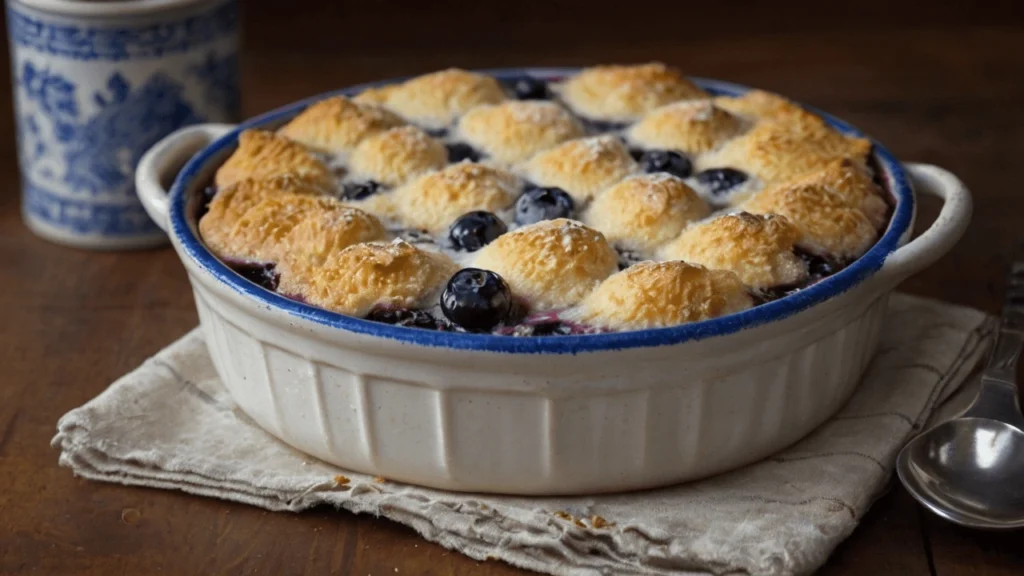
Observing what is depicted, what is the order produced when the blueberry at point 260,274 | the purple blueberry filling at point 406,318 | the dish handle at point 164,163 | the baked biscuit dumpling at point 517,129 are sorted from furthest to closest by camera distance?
the baked biscuit dumpling at point 517,129, the dish handle at point 164,163, the blueberry at point 260,274, the purple blueberry filling at point 406,318

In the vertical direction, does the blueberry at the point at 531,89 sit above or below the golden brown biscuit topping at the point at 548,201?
below

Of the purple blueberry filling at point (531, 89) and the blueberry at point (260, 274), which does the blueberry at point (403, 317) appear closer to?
the blueberry at point (260, 274)

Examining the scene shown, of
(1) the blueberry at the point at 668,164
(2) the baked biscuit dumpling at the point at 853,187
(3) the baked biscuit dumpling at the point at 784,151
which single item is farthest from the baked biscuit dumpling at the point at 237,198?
(2) the baked biscuit dumpling at the point at 853,187

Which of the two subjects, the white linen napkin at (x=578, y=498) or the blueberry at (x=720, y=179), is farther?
the blueberry at (x=720, y=179)

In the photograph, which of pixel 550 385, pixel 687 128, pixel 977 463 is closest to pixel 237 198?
pixel 550 385

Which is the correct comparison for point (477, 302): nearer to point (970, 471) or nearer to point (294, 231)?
point (294, 231)

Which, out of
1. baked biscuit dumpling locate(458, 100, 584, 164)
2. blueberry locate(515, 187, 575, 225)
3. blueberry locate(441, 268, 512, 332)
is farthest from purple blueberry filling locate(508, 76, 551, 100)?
blueberry locate(441, 268, 512, 332)

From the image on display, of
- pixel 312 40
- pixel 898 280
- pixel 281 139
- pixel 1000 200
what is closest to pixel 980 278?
pixel 1000 200

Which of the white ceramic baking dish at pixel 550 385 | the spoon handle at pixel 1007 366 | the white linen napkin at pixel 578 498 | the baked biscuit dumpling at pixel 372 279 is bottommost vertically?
the white linen napkin at pixel 578 498
